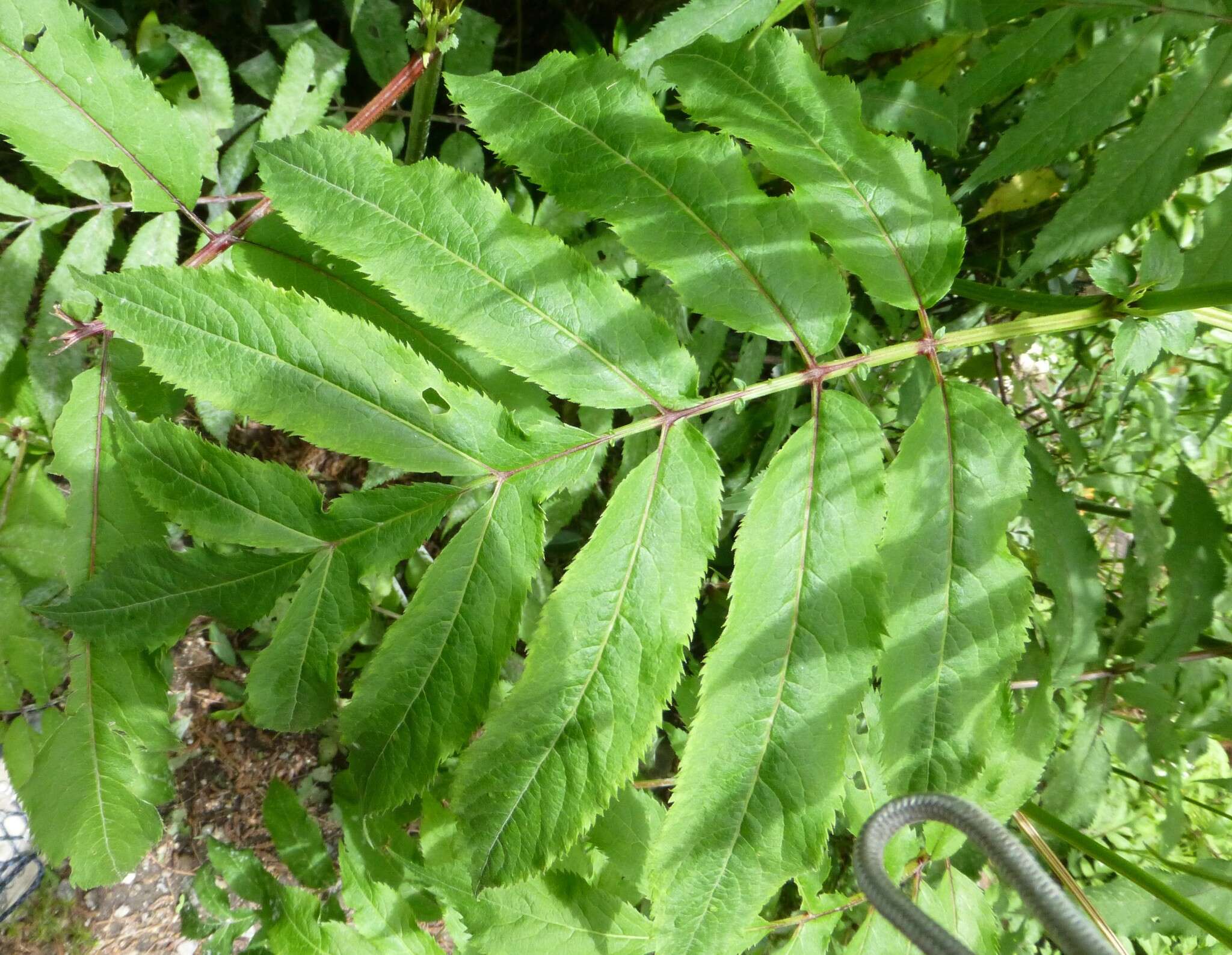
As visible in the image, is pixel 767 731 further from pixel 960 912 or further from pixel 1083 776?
pixel 1083 776

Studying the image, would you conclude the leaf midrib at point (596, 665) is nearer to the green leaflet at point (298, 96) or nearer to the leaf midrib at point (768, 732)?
the leaf midrib at point (768, 732)

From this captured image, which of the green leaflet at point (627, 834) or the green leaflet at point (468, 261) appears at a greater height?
the green leaflet at point (468, 261)

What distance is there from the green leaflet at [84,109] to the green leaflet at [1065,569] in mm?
2113

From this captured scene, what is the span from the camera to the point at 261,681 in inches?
45.8

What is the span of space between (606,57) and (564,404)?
127cm

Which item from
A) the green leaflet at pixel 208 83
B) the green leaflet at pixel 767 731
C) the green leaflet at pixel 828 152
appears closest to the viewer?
the green leaflet at pixel 767 731

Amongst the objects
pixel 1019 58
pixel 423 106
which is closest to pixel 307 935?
pixel 423 106

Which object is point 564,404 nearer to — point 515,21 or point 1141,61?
point 515,21

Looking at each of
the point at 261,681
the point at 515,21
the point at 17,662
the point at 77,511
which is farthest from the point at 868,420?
the point at 17,662

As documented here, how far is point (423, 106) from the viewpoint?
1652 mm

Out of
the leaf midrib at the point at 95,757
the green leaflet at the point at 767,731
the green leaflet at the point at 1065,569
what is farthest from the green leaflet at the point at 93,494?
the green leaflet at the point at 1065,569

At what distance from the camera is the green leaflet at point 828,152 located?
1.31 metres

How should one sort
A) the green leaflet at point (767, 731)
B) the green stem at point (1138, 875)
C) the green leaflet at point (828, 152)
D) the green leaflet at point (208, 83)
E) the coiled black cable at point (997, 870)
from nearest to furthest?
the coiled black cable at point (997, 870) → the green leaflet at point (767, 731) → the green leaflet at point (828, 152) → the green stem at point (1138, 875) → the green leaflet at point (208, 83)

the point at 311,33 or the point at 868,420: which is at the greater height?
the point at 311,33
